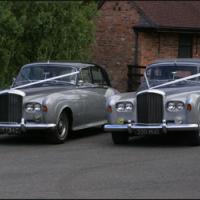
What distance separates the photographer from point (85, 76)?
15.6 metres

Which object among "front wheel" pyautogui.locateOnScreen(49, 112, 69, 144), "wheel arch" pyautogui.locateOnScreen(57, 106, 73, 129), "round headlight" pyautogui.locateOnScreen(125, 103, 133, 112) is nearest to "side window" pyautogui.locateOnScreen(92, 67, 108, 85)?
"wheel arch" pyautogui.locateOnScreen(57, 106, 73, 129)

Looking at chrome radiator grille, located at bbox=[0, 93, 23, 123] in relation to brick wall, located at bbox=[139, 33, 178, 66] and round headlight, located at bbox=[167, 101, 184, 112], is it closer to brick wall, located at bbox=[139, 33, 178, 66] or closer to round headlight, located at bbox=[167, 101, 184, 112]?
round headlight, located at bbox=[167, 101, 184, 112]

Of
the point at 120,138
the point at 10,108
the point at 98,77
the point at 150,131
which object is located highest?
the point at 98,77

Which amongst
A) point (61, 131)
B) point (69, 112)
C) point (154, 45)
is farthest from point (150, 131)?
point (154, 45)

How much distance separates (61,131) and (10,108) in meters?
1.16

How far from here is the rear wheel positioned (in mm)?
13789

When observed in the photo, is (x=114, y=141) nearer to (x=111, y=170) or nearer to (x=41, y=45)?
(x=111, y=170)

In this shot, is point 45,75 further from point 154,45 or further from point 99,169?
point 154,45

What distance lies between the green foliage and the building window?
249 inches

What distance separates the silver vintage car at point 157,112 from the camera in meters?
13.0

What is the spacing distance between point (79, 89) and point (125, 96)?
160cm

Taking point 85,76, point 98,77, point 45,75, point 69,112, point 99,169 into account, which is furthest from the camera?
point 98,77

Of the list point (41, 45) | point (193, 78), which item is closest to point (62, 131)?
point (193, 78)

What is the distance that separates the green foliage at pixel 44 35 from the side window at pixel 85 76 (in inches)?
222
